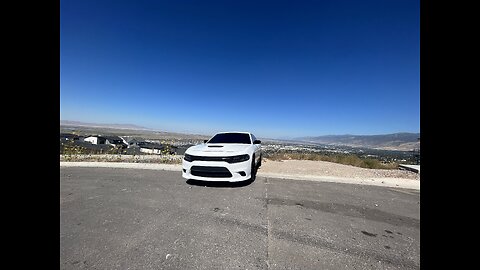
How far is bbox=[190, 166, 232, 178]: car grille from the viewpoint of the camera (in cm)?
548

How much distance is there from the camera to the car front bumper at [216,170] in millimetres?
5465

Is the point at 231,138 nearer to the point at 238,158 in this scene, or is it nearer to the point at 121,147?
the point at 238,158

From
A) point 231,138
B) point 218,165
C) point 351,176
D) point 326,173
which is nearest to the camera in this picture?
point 218,165

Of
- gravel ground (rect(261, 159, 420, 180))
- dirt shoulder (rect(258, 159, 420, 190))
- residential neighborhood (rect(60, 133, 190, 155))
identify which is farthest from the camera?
residential neighborhood (rect(60, 133, 190, 155))

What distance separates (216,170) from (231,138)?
249 centimetres

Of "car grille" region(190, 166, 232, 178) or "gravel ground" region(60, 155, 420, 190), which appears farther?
"gravel ground" region(60, 155, 420, 190)

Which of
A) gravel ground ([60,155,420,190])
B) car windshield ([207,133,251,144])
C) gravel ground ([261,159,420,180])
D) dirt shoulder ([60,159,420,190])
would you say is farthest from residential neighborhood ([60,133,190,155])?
gravel ground ([261,159,420,180])

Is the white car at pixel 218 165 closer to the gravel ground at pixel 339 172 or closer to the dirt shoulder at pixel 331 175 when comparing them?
the dirt shoulder at pixel 331 175

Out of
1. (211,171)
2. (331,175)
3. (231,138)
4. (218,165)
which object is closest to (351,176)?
(331,175)

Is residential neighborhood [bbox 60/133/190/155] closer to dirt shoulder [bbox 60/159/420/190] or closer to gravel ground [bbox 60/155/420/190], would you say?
A: gravel ground [bbox 60/155/420/190]

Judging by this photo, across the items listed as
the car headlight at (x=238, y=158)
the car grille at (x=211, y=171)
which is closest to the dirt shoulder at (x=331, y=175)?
the car headlight at (x=238, y=158)

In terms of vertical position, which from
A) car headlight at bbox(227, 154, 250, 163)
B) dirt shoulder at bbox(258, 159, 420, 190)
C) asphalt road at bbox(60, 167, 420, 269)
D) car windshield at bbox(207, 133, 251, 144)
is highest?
car windshield at bbox(207, 133, 251, 144)

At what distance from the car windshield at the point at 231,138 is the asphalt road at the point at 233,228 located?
85.9 inches

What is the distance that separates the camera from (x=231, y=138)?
7832 mm
